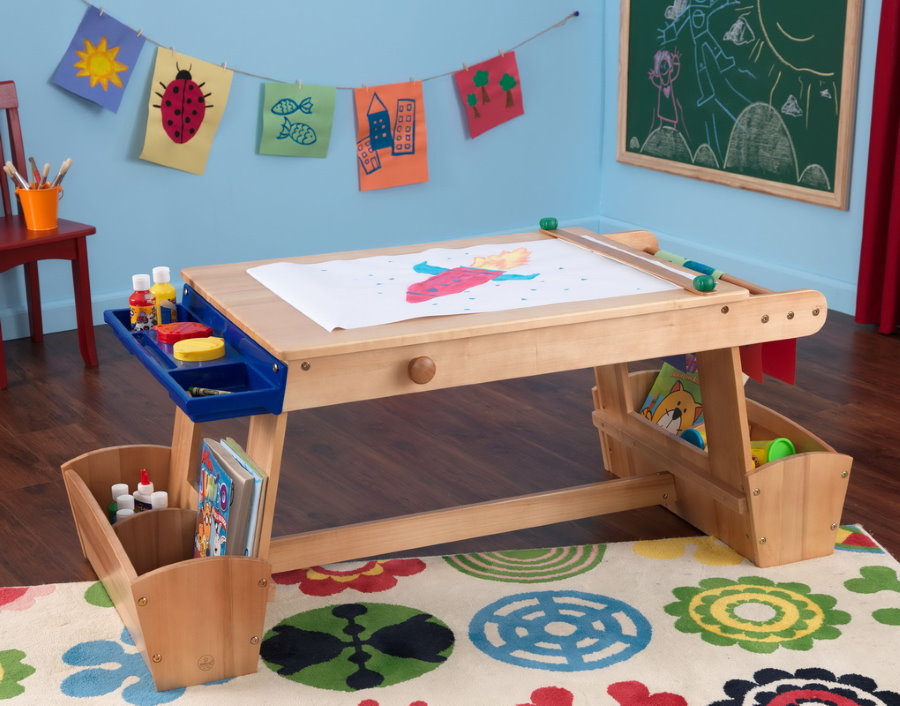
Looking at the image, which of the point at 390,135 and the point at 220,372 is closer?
the point at 220,372

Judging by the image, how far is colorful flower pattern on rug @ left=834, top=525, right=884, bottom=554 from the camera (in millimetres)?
2357

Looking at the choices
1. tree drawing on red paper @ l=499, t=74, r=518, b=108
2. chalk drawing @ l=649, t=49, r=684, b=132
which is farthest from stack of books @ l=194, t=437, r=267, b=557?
chalk drawing @ l=649, t=49, r=684, b=132

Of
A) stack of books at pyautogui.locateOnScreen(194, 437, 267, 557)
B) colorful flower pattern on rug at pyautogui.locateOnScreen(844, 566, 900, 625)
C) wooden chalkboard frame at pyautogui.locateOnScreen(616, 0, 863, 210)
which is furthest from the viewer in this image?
wooden chalkboard frame at pyautogui.locateOnScreen(616, 0, 863, 210)

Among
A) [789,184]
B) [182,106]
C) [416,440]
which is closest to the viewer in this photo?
[416,440]

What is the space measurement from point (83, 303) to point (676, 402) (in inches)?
71.1

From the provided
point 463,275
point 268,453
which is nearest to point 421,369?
point 268,453

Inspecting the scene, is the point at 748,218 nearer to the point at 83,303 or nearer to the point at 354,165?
the point at 354,165

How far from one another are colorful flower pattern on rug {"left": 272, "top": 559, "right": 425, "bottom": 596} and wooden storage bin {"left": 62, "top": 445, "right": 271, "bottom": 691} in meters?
0.23

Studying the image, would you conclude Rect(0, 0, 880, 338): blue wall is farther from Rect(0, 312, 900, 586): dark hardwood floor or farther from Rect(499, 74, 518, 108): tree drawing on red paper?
Rect(0, 312, 900, 586): dark hardwood floor

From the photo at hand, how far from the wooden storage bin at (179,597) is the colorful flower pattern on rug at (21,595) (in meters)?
0.16

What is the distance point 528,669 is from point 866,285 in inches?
90.7

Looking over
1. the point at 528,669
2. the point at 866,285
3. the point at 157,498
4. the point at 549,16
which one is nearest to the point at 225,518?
the point at 157,498

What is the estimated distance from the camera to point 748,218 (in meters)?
4.31

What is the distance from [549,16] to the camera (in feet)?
15.2
